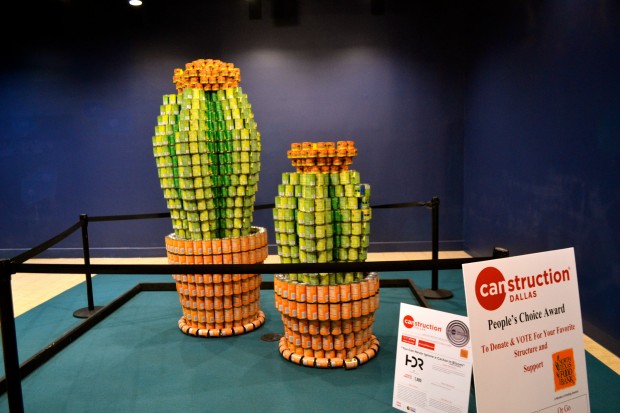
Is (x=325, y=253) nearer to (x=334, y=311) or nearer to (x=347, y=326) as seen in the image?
(x=334, y=311)

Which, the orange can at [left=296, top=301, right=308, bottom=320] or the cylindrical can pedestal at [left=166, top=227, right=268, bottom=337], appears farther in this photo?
the cylindrical can pedestal at [left=166, top=227, right=268, bottom=337]

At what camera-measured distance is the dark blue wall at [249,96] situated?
7.39m

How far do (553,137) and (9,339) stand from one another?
4.97 metres

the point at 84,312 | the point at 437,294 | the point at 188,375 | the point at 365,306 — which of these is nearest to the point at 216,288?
the point at 188,375

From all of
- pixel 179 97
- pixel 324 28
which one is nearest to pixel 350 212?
pixel 179 97

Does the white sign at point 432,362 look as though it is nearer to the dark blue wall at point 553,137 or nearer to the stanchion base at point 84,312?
the dark blue wall at point 553,137

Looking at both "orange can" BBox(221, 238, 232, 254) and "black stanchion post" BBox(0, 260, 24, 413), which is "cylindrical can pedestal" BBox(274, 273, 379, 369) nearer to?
"orange can" BBox(221, 238, 232, 254)

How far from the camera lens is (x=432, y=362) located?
7.82 feet

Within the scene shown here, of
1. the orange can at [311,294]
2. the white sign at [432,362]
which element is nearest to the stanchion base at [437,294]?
the orange can at [311,294]

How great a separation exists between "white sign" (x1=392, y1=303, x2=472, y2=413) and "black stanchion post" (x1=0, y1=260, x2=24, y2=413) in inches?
78.3

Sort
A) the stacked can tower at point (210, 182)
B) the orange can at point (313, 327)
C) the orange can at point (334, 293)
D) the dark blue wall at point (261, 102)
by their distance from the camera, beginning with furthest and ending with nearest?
1. the dark blue wall at point (261, 102)
2. the stacked can tower at point (210, 182)
3. the orange can at point (313, 327)
4. the orange can at point (334, 293)

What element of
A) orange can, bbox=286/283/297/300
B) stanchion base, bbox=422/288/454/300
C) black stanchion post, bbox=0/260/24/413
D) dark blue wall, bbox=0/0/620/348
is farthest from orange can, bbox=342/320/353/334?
dark blue wall, bbox=0/0/620/348

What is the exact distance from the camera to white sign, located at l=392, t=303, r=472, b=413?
229 cm

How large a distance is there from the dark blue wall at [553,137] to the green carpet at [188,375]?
1116mm
